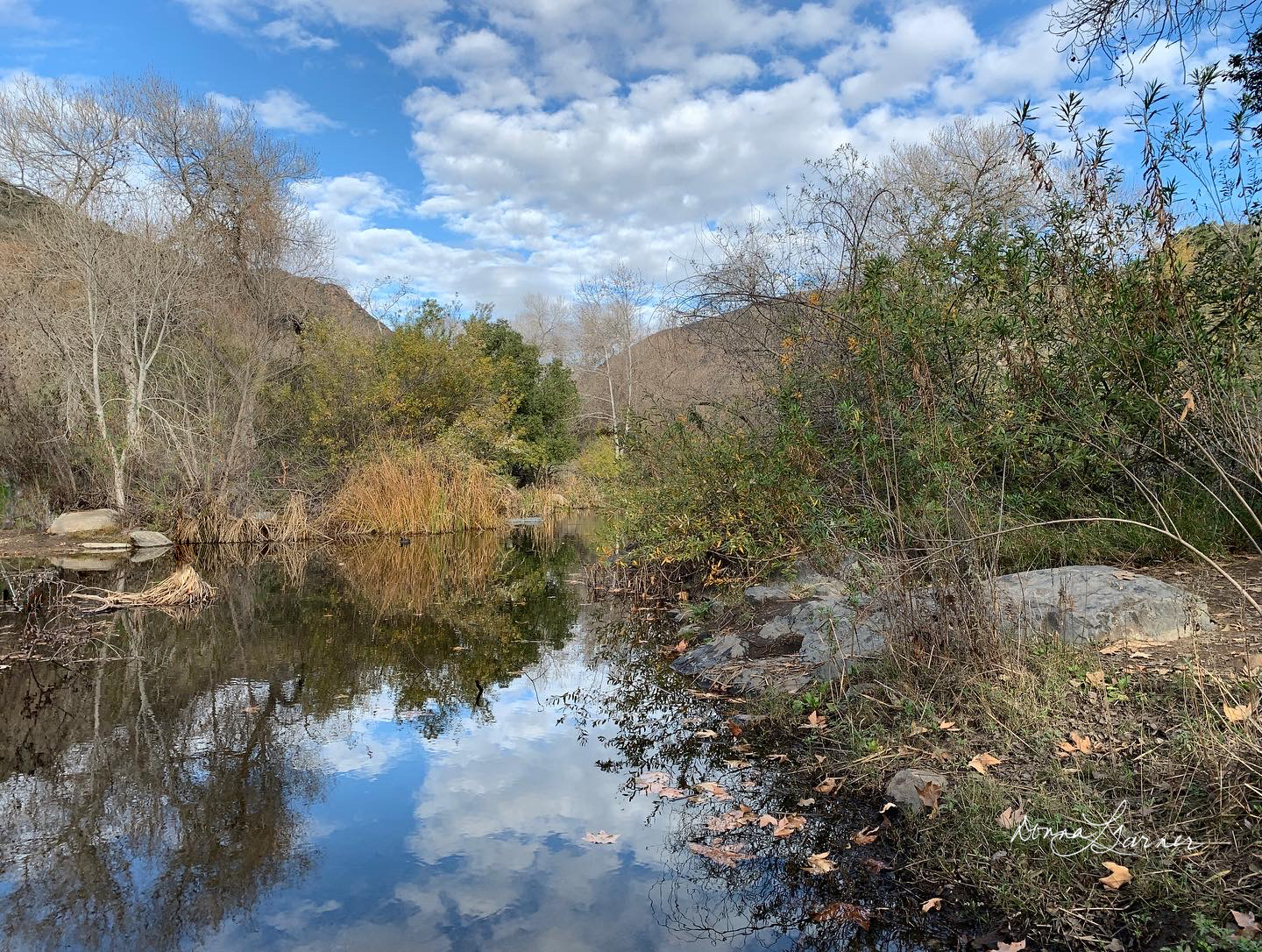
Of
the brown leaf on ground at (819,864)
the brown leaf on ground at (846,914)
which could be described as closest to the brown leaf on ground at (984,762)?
the brown leaf on ground at (819,864)

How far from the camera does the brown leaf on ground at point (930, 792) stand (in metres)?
3.66

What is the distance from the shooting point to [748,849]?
148 inches

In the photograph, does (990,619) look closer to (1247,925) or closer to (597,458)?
(1247,925)

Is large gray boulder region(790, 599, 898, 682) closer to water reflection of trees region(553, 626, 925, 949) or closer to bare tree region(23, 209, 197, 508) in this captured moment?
water reflection of trees region(553, 626, 925, 949)

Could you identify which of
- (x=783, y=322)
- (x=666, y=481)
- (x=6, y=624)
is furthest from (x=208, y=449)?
(x=783, y=322)

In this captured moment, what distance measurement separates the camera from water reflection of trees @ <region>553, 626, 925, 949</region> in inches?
124

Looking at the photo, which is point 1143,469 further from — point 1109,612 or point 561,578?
point 561,578

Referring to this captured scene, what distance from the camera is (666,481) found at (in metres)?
9.80

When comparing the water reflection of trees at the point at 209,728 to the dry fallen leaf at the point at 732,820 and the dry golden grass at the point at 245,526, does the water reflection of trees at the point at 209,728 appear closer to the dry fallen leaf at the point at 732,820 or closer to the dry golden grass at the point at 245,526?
the dry fallen leaf at the point at 732,820

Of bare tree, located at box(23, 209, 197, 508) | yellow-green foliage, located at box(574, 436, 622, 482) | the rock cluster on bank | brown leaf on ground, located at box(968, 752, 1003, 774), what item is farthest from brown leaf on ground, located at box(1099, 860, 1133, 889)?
bare tree, located at box(23, 209, 197, 508)

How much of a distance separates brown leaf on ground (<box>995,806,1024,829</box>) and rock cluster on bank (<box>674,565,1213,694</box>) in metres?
1.22

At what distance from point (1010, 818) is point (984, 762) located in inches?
18.2

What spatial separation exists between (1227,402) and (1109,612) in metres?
1.44

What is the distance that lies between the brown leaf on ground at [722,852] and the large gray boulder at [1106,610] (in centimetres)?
192
